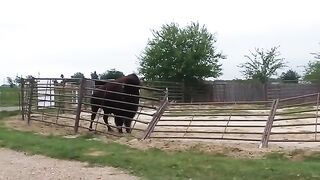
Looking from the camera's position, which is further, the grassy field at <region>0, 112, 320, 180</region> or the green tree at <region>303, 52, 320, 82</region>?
the green tree at <region>303, 52, 320, 82</region>

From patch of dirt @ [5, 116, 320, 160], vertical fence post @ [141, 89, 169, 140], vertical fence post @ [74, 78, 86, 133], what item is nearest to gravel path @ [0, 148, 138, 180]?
patch of dirt @ [5, 116, 320, 160]

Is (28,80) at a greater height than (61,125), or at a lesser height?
greater

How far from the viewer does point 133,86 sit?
15312mm

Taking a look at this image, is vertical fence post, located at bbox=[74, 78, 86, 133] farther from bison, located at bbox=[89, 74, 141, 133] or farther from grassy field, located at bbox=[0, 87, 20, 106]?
grassy field, located at bbox=[0, 87, 20, 106]

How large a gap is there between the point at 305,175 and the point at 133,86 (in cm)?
752

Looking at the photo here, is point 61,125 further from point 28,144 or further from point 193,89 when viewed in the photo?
point 193,89

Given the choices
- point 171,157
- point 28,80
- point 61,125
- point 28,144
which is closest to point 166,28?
point 28,80

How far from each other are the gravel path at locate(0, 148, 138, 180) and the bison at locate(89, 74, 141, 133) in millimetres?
3677

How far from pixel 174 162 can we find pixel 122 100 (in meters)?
5.56

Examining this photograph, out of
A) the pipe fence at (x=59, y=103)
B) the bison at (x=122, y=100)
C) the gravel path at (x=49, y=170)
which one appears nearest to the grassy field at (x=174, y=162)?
the gravel path at (x=49, y=170)

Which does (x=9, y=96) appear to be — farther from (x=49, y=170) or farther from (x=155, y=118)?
(x=49, y=170)

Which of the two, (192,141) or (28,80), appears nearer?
(192,141)

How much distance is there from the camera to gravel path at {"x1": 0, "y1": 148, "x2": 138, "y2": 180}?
9.36 metres

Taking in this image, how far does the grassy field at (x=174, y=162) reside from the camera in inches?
351
